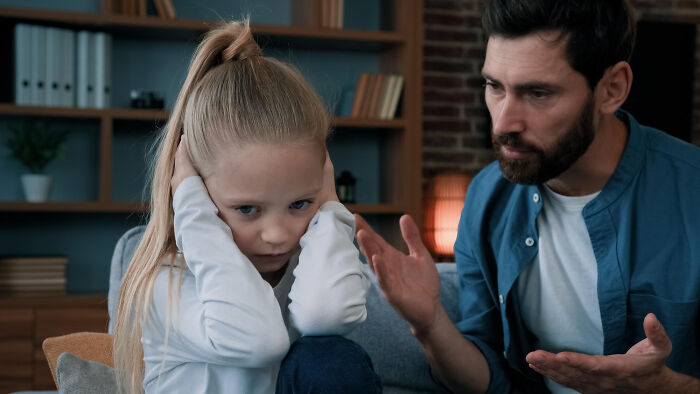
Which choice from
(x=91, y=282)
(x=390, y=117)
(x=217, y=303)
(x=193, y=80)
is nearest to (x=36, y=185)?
(x=91, y=282)

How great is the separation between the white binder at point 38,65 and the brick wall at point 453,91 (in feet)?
6.44

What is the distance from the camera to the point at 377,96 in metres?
3.68

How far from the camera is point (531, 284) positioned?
5.70ft

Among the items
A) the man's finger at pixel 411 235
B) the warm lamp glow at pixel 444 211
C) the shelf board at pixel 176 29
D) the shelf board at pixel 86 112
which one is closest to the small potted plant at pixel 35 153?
the shelf board at pixel 86 112

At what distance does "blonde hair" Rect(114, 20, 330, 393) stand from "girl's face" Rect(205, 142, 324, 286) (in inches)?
1.0

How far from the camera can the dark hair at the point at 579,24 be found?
64.7 inches

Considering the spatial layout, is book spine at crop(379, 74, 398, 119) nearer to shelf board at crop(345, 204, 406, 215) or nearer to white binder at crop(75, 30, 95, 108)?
shelf board at crop(345, 204, 406, 215)

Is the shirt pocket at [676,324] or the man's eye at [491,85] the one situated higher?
the man's eye at [491,85]

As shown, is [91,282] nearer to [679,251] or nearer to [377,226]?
[377,226]

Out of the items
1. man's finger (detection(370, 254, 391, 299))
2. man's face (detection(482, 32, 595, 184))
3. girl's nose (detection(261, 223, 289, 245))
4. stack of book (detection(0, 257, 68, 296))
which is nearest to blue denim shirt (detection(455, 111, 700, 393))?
man's face (detection(482, 32, 595, 184))

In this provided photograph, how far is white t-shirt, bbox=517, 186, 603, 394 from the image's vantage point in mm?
1678

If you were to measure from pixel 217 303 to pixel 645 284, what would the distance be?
36.8 inches

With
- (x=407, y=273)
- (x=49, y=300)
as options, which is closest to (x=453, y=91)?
(x=49, y=300)

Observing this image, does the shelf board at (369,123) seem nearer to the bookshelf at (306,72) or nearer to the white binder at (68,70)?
the bookshelf at (306,72)
